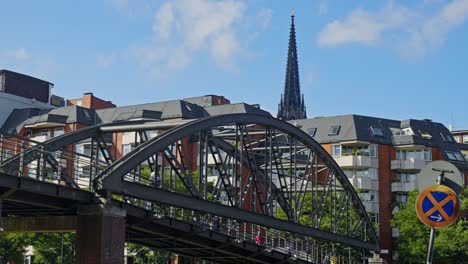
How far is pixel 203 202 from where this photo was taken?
30.8m

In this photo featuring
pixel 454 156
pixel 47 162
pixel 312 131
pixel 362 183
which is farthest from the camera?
pixel 312 131

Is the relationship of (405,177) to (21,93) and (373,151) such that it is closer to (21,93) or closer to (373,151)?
(373,151)

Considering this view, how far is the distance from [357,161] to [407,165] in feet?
15.6

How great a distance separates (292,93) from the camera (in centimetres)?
14275

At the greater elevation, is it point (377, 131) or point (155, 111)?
point (155, 111)

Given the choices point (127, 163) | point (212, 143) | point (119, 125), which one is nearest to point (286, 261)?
point (212, 143)

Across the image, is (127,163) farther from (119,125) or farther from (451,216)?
(451,216)

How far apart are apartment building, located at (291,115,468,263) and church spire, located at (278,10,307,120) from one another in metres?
51.7

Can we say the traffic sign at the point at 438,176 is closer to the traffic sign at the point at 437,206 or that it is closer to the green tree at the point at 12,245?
the traffic sign at the point at 437,206

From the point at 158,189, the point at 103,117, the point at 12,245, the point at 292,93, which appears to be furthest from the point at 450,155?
the point at 292,93

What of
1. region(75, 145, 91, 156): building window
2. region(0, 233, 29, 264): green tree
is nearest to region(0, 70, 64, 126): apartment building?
region(75, 145, 91, 156): building window

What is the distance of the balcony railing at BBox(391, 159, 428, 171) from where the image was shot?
74375mm

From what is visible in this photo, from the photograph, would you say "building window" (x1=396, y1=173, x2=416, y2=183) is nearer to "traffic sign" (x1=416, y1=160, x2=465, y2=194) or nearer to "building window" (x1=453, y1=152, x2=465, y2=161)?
"building window" (x1=453, y1=152, x2=465, y2=161)

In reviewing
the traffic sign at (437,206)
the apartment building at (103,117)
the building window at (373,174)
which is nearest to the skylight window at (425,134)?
the building window at (373,174)
